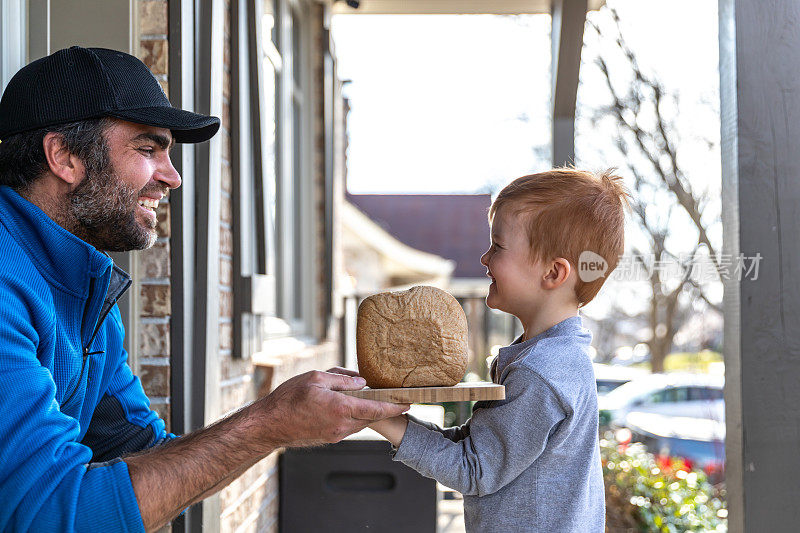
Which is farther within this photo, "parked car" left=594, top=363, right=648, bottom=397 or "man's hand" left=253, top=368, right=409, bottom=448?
"parked car" left=594, top=363, right=648, bottom=397

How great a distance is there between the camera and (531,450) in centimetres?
152

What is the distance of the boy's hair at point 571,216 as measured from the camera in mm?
1688

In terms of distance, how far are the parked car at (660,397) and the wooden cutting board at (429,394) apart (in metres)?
5.89

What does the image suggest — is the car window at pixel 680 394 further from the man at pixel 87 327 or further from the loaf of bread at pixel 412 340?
the man at pixel 87 327

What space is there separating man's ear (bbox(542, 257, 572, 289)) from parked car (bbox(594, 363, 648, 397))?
23.7 ft

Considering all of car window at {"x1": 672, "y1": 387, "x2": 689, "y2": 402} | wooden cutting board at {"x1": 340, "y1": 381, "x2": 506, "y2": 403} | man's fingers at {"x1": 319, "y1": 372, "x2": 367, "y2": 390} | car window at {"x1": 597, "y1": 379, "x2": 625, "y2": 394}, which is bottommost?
car window at {"x1": 597, "y1": 379, "x2": 625, "y2": 394}

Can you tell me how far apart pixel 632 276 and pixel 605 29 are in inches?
85.9

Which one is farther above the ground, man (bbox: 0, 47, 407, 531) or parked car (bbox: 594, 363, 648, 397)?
man (bbox: 0, 47, 407, 531)

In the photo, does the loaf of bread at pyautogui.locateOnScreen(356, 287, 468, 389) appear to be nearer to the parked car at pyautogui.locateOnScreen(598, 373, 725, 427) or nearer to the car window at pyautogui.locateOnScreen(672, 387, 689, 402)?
the parked car at pyautogui.locateOnScreen(598, 373, 725, 427)

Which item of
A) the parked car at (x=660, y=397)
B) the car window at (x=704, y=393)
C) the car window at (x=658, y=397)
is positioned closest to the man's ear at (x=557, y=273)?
the car window at (x=704, y=393)

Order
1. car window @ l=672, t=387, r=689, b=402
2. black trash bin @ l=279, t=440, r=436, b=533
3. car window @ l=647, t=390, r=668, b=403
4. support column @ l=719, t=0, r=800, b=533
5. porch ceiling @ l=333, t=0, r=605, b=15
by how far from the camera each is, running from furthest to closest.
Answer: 1. car window @ l=647, t=390, r=668, b=403
2. car window @ l=672, t=387, r=689, b=402
3. porch ceiling @ l=333, t=0, r=605, b=15
4. black trash bin @ l=279, t=440, r=436, b=533
5. support column @ l=719, t=0, r=800, b=533

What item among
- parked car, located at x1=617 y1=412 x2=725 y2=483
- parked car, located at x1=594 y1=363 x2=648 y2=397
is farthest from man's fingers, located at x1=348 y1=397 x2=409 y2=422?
parked car, located at x1=594 y1=363 x2=648 y2=397

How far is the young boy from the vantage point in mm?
1545

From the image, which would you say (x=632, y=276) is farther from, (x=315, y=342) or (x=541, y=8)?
(x=541, y=8)
